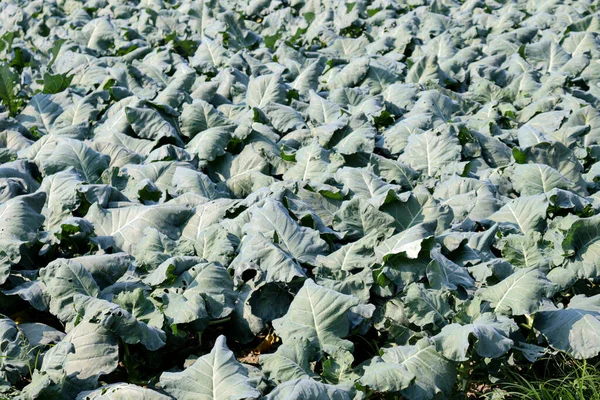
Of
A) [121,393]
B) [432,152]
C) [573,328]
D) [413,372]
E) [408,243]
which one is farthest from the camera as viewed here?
[432,152]

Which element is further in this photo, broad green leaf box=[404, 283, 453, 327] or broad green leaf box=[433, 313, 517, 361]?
broad green leaf box=[404, 283, 453, 327]

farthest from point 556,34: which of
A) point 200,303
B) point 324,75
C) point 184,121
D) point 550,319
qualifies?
point 200,303

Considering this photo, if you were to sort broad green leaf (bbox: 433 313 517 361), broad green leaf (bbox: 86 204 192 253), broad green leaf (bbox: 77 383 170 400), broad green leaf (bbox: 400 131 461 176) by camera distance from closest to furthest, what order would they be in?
broad green leaf (bbox: 77 383 170 400), broad green leaf (bbox: 433 313 517 361), broad green leaf (bbox: 86 204 192 253), broad green leaf (bbox: 400 131 461 176)

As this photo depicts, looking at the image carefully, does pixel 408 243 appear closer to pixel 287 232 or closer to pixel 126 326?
pixel 287 232

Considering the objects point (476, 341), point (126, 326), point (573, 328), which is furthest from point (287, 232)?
point (573, 328)

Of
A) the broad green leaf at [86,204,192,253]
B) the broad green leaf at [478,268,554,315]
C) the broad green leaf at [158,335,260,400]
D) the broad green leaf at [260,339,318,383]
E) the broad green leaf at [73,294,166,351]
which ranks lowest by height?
the broad green leaf at [478,268,554,315]

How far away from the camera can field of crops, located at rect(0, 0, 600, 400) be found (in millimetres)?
3129

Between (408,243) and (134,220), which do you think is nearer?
(408,243)

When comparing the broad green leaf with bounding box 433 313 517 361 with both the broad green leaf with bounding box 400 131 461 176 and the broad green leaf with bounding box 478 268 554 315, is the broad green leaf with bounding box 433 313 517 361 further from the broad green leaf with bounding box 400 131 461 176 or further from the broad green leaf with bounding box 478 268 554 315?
the broad green leaf with bounding box 400 131 461 176

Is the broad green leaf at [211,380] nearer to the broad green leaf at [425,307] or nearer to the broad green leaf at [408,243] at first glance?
the broad green leaf at [425,307]

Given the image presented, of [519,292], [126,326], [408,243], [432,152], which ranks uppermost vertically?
[126,326]

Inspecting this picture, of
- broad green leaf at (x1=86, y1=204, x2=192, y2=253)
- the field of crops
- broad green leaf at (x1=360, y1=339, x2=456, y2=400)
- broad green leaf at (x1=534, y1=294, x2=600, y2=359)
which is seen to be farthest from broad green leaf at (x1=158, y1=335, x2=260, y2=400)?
broad green leaf at (x1=534, y1=294, x2=600, y2=359)

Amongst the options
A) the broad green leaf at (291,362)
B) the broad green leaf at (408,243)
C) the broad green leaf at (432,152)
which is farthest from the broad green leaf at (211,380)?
the broad green leaf at (432,152)

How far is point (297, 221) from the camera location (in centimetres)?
397
